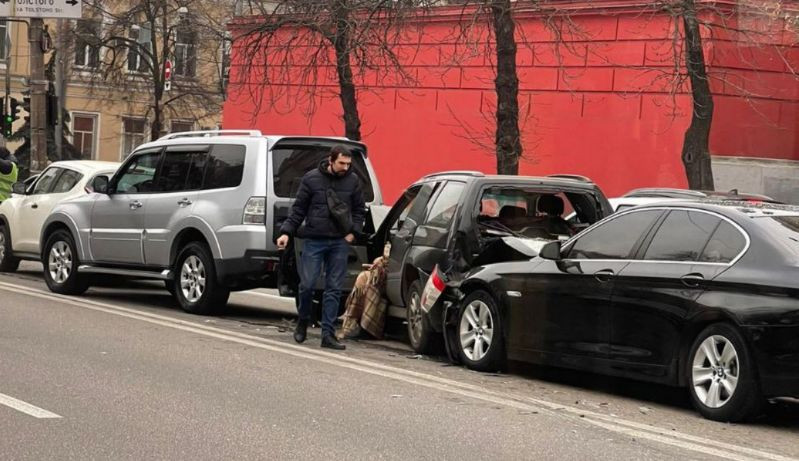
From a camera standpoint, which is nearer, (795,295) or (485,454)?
(485,454)

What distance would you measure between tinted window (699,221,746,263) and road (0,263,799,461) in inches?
42.7

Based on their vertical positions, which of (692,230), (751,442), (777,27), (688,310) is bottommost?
(751,442)

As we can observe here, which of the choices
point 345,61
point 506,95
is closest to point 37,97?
point 345,61

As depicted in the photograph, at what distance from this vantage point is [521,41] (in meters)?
24.8

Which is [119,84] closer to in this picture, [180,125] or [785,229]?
[180,125]

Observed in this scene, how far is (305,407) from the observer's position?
803 cm

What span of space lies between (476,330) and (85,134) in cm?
4891

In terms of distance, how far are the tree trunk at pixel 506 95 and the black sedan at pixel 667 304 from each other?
8.50 m

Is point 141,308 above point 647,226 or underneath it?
underneath

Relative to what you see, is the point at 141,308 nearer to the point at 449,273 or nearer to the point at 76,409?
the point at 449,273

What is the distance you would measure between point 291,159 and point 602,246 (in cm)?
475

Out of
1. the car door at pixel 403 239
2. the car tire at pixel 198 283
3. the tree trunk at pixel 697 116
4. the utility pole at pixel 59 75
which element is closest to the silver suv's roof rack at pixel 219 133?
the car tire at pixel 198 283

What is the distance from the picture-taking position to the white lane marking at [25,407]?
7.40m

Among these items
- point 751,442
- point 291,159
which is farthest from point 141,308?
point 751,442
